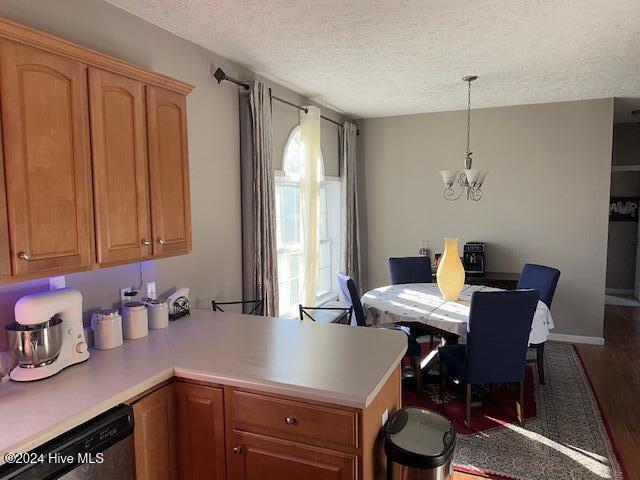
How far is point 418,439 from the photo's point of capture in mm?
1934

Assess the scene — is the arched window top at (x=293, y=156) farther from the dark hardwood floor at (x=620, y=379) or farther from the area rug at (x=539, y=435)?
the dark hardwood floor at (x=620, y=379)

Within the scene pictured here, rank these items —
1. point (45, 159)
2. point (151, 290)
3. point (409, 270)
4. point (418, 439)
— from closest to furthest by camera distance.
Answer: point (45, 159)
point (418, 439)
point (151, 290)
point (409, 270)

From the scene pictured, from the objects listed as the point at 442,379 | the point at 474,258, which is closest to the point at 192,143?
the point at 442,379

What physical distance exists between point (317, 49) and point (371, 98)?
1.66 meters

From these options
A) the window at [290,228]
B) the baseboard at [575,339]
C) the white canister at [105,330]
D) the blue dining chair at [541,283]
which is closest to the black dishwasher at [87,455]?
the white canister at [105,330]

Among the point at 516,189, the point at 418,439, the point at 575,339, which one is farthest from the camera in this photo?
the point at 516,189

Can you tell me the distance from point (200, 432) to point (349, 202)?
3.81m

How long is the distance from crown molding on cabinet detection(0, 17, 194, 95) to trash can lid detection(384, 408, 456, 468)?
1975mm

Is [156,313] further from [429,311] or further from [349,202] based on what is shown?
[349,202]

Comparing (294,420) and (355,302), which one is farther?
(355,302)

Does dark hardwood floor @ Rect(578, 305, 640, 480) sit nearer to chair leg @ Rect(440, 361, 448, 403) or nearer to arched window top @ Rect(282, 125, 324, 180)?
chair leg @ Rect(440, 361, 448, 403)

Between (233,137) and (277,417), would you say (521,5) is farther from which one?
(277,417)

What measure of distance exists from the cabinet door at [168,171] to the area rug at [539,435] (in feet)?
7.14

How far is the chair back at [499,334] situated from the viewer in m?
2.98
